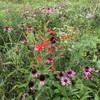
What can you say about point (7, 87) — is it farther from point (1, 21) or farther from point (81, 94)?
point (1, 21)

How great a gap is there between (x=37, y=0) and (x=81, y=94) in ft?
19.7

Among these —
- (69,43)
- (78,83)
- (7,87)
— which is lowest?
(7,87)

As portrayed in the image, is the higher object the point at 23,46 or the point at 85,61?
the point at 23,46

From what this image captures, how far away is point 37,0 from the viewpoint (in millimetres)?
6285

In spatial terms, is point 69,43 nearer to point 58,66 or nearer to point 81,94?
point 58,66

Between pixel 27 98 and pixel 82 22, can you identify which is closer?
pixel 27 98

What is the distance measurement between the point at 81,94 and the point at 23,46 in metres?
0.96

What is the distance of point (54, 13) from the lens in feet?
9.95

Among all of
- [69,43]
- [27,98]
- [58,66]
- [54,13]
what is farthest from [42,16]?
[27,98]

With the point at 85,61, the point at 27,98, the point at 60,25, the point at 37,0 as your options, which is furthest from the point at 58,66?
the point at 37,0

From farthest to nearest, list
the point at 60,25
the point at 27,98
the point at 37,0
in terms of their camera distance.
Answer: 1. the point at 37,0
2. the point at 60,25
3. the point at 27,98

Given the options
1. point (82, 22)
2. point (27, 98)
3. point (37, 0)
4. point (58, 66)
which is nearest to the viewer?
point (27, 98)

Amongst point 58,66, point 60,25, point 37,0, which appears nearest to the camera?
point 58,66

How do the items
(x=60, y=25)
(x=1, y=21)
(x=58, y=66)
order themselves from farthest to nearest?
(x=60, y=25), (x=1, y=21), (x=58, y=66)
